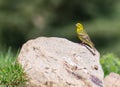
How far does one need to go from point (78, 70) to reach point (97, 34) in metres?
18.5

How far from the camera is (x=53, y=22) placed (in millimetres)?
28344

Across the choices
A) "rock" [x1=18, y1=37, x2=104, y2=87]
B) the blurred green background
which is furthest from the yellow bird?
the blurred green background

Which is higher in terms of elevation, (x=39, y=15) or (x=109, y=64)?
(x=39, y=15)

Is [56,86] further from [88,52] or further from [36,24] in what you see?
[36,24]

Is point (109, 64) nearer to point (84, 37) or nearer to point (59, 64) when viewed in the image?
point (84, 37)

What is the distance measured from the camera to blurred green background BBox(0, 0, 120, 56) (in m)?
26.7

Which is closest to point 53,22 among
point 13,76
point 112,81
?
point 112,81

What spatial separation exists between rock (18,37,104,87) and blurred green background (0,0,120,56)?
16.2 metres

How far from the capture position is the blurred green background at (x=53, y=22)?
87.7ft

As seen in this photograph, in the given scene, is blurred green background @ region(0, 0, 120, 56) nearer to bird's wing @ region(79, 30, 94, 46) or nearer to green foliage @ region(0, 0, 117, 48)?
green foliage @ region(0, 0, 117, 48)

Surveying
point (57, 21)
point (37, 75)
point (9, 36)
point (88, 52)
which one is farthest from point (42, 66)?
point (57, 21)

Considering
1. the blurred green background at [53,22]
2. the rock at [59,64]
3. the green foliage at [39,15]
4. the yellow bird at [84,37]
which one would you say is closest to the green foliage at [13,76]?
the rock at [59,64]

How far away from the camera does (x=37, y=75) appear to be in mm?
8617

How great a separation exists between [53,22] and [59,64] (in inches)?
770
